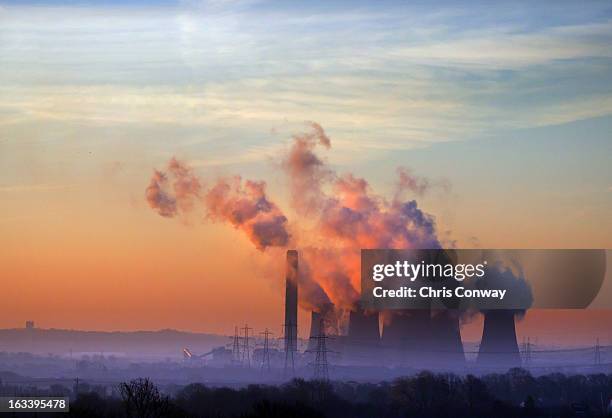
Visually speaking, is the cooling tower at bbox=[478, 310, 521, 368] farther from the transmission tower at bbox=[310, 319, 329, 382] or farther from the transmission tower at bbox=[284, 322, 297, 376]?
the transmission tower at bbox=[284, 322, 297, 376]

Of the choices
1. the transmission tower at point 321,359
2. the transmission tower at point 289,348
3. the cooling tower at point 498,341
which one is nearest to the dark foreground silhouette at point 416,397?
the cooling tower at point 498,341

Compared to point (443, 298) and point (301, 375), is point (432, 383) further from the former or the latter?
point (301, 375)

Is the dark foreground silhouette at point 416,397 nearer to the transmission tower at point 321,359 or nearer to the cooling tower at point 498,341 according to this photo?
the cooling tower at point 498,341

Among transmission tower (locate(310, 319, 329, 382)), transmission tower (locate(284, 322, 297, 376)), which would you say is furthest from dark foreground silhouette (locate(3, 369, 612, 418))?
transmission tower (locate(284, 322, 297, 376))

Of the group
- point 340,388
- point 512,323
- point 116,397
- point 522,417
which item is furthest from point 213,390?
point 512,323

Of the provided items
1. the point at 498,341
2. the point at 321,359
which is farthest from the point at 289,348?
the point at 498,341

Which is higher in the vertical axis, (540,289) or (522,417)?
(540,289)

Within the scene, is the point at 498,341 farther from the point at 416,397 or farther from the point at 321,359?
the point at 416,397
